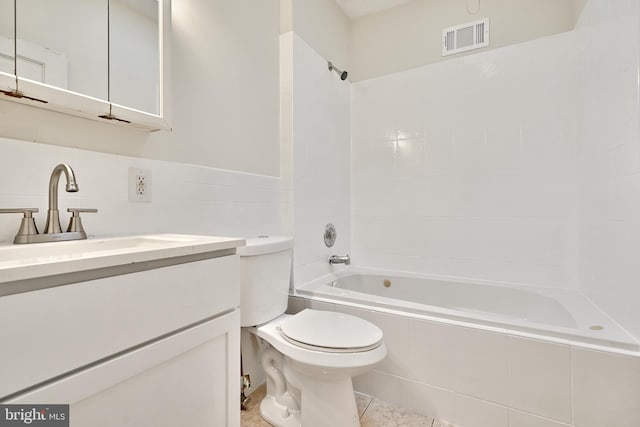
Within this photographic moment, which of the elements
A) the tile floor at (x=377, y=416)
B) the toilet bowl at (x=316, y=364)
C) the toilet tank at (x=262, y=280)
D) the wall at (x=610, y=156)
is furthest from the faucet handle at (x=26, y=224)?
the wall at (x=610, y=156)

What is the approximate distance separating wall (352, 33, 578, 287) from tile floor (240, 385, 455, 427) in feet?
3.36

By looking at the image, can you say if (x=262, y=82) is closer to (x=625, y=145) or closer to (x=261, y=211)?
(x=261, y=211)

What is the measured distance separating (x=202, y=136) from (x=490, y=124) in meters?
1.79

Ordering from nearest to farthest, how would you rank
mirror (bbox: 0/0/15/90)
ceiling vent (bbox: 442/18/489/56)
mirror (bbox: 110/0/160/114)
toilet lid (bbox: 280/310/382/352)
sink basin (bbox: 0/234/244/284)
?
1. sink basin (bbox: 0/234/244/284)
2. mirror (bbox: 0/0/15/90)
3. mirror (bbox: 110/0/160/114)
4. toilet lid (bbox: 280/310/382/352)
5. ceiling vent (bbox: 442/18/489/56)

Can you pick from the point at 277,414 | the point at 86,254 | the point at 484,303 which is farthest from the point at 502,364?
the point at 86,254

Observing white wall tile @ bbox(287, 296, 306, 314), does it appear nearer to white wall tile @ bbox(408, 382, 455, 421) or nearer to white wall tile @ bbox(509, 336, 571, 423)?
white wall tile @ bbox(408, 382, 455, 421)

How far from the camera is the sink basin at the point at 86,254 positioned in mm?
520

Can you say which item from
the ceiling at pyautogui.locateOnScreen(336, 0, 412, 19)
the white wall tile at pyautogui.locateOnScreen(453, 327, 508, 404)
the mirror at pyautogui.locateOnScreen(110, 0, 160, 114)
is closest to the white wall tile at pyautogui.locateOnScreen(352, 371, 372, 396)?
the white wall tile at pyautogui.locateOnScreen(453, 327, 508, 404)

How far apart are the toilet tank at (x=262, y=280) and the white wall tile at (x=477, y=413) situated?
89cm

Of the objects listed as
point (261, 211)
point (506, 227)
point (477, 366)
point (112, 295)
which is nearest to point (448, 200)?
point (506, 227)

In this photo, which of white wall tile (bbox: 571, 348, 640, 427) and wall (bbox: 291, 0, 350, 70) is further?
wall (bbox: 291, 0, 350, 70)

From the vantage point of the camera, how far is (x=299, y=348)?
122 cm

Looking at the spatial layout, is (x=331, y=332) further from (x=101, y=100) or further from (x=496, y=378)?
(x=101, y=100)

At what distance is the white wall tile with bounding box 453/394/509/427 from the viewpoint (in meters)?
1.30
